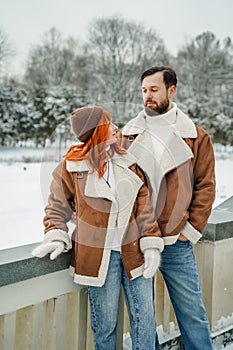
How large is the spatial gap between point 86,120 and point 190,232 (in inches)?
26.6

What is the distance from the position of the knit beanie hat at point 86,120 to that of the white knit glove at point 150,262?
0.48 metres

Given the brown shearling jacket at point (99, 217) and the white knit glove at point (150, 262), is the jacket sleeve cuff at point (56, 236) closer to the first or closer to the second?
the brown shearling jacket at point (99, 217)

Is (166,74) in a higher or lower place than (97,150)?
higher

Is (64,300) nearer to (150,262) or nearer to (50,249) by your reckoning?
(50,249)

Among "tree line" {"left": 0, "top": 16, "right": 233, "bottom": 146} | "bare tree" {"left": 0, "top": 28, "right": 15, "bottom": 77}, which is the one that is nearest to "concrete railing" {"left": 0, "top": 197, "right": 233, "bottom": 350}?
"tree line" {"left": 0, "top": 16, "right": 233, "bottom": 146}

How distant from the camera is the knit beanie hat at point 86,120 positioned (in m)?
1.58

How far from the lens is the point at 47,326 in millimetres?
1733

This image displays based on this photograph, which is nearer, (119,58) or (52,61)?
(119,58)

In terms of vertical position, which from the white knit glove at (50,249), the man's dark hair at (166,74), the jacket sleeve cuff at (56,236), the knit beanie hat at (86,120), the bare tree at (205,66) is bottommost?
the white knit glove at (50,249)

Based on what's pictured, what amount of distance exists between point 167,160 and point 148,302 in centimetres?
57

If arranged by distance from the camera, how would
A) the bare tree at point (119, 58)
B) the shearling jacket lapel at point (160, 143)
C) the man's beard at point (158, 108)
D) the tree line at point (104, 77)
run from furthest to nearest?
the bare tree at point (119, 58) → the tree line at point (104, 77) → the man's beard at point (158, 108) → the shearling jacket lapel at point (160, 143)

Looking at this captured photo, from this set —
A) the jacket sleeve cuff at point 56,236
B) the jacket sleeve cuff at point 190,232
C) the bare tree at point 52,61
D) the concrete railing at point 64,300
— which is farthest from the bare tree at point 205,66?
the jacket sleeve cuff at point 56,236

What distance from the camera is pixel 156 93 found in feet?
6.24

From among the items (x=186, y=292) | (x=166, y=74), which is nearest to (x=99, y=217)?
(x=186, y=292)
